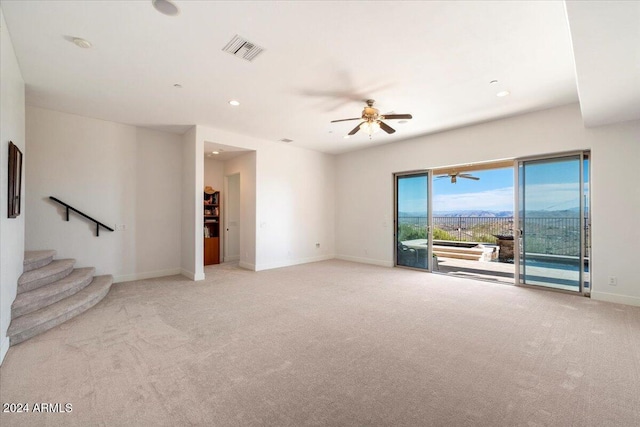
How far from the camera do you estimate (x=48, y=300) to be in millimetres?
3424

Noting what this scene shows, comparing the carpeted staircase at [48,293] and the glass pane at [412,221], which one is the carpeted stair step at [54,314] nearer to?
the carpeted staircase at [48,293]

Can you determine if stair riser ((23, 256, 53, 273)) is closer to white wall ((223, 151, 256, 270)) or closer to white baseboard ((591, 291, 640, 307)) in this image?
white wall ((223, 151, 256, 270))

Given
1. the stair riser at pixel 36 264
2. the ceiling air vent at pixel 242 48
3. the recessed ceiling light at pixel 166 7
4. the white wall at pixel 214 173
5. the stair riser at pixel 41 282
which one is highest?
the ceiling air vent at pixel 242 48

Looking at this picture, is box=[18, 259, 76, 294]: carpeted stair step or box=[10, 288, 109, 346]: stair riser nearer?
box=[10, 288, 109, 346]: stair riser

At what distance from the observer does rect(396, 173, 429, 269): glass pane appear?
6.46 metres

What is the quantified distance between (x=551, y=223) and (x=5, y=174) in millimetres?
7629

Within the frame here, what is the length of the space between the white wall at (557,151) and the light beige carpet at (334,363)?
0.83 meters

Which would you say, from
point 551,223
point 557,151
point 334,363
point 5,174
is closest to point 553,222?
point 551,223

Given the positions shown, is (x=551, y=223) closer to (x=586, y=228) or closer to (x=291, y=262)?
(x=586, y=228)

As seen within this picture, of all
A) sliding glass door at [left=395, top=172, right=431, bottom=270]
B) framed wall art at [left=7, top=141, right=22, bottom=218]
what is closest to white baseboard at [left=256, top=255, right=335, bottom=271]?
sliding glass door at [left=395, top=172, right=431, bottom=270]

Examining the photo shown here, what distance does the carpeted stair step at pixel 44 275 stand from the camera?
3.44m

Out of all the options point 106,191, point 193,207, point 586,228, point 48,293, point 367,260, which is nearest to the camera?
point 48,293

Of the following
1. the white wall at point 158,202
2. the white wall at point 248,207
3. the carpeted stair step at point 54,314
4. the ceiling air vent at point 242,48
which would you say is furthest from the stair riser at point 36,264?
the ceiling air vent at point 242,48

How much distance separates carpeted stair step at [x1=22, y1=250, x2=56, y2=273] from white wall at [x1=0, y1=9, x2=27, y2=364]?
488 millimetres
